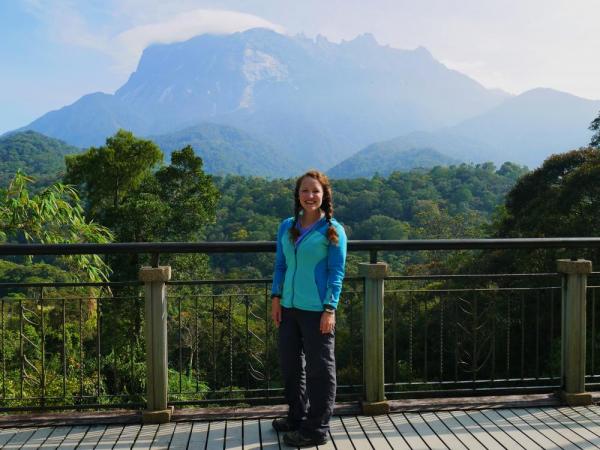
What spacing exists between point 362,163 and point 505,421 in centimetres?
19741

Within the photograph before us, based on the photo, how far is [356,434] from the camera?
3.04 meters

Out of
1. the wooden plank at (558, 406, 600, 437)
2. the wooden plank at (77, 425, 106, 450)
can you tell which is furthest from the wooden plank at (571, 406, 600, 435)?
the wooden plank at (77, 425, 106, 450)

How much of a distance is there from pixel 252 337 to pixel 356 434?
1154cm

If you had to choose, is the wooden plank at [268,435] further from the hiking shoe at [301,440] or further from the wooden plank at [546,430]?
the wooden plank at [546,430]

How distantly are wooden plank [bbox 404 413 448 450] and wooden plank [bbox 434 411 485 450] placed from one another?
4.6 inches

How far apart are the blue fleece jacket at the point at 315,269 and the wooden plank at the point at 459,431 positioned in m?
1.06

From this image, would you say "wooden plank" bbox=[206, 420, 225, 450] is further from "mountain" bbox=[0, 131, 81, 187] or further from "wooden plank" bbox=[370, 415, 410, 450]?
"mountain" bbox=[0, 131, 81, 187]

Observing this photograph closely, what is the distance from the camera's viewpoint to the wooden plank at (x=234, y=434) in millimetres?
2900

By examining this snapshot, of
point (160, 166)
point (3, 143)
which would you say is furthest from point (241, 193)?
point (3, 143)

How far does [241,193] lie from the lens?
5256 cm

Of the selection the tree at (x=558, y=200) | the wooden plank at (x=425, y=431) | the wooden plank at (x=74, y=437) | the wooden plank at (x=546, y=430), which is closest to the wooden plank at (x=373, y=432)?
the wooden plank at (x=425, y=431)

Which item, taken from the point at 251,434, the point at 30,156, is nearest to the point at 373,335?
the point at 251,434

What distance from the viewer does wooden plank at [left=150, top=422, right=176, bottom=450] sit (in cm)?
290

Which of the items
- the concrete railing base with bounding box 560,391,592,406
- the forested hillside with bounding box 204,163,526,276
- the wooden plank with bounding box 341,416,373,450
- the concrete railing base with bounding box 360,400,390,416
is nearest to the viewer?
the wooden plank with bounding box 341,416,373,450
